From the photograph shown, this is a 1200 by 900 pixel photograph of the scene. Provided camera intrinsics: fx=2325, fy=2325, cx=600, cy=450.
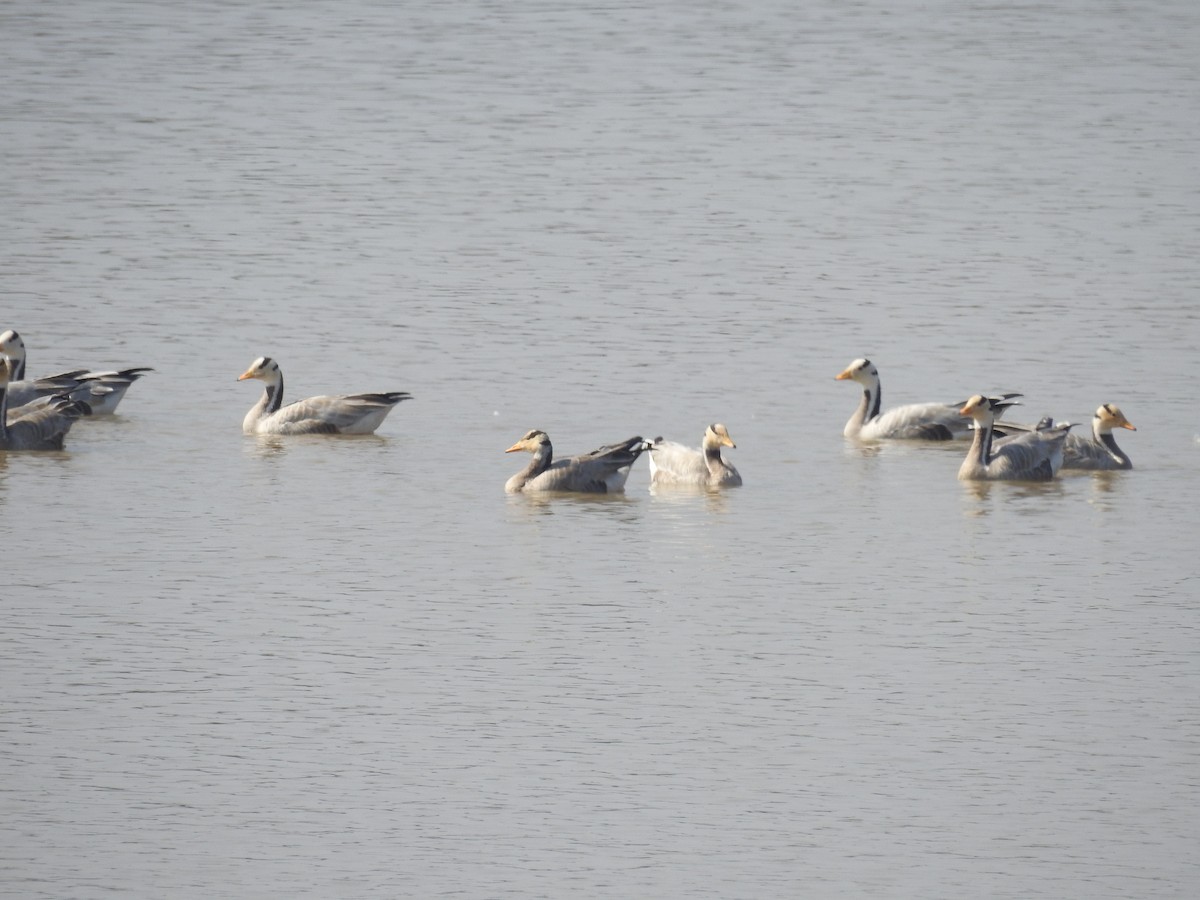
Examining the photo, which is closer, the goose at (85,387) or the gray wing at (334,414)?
the gray wing at (334,414)

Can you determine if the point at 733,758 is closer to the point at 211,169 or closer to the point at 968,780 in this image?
the point at 968,780

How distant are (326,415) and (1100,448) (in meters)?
6.21

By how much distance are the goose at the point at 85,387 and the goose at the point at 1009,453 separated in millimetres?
7070

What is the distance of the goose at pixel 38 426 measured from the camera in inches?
725

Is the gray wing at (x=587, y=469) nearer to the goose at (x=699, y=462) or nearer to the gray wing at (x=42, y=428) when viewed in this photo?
the goose at (x=699, y=462)

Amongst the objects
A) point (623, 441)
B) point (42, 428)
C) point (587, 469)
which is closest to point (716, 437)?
point (623, 441)

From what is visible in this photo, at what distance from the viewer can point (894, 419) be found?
19250 millimetres

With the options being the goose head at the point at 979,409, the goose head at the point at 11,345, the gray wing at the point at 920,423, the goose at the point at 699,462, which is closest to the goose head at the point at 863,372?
the gray wing at the point at 920,423

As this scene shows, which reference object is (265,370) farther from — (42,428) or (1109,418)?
(1109,418)

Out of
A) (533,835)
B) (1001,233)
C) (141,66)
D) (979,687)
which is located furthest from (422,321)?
(141,66)

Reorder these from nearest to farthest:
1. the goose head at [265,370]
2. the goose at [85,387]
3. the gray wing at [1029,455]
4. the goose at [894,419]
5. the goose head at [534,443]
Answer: the goose head at [534,443]
the gray wing at [1029,455]
the goose at [894,419]
the goose at [85,387]
the goose head at [265,370]

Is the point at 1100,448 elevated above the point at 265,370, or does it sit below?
below

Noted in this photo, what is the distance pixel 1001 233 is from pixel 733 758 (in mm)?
18183

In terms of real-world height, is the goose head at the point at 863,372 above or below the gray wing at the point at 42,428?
above
